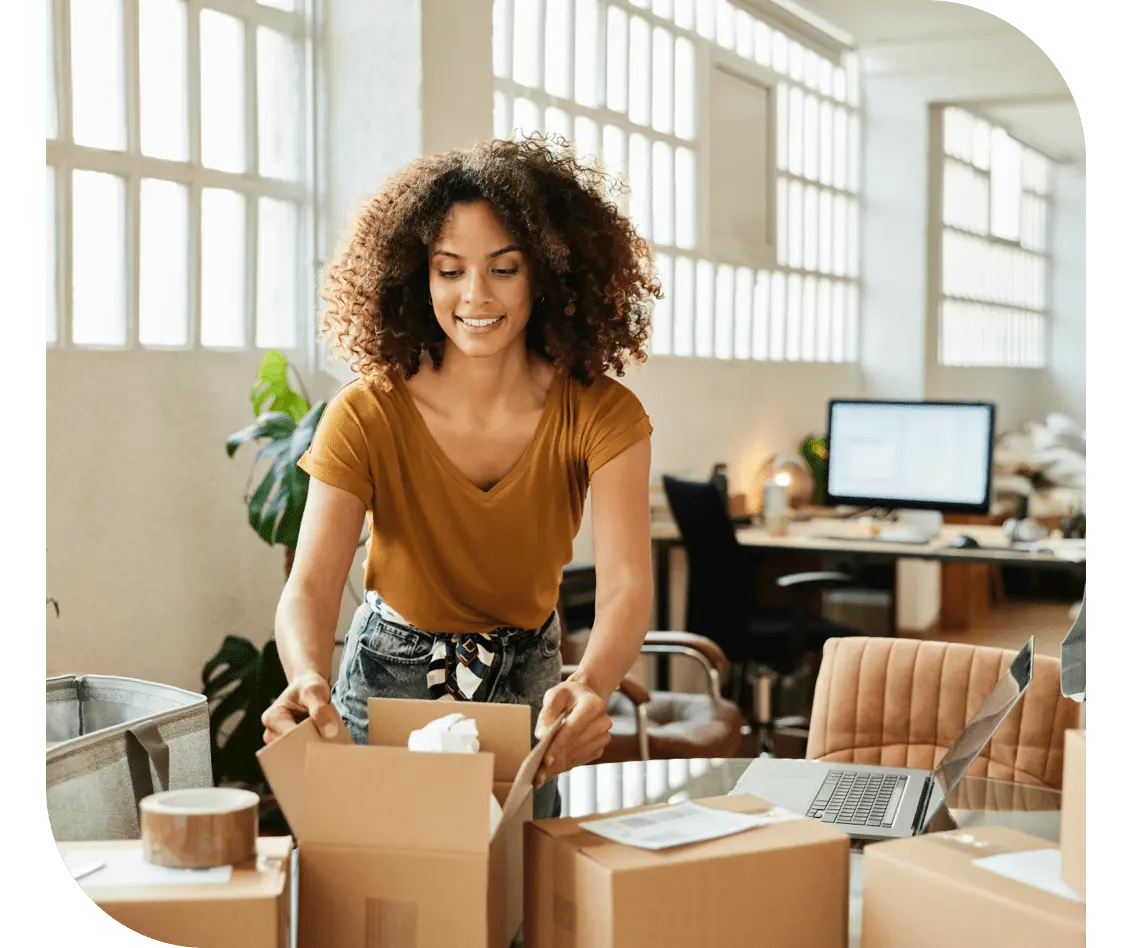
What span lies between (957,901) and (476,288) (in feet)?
2.99

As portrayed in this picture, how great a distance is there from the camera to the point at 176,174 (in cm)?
337

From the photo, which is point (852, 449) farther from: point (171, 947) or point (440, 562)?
point (171, 947)

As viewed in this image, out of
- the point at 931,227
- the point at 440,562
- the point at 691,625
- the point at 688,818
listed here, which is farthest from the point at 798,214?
the point at 688,818

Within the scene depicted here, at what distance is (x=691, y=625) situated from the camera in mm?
4488

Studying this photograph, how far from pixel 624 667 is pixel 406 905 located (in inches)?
25.9

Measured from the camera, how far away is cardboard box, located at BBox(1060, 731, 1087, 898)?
1091 mm

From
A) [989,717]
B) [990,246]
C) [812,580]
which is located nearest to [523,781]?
[989,717]

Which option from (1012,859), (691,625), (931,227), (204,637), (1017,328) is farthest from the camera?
(1017,328)

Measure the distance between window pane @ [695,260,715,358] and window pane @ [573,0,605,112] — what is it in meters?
1.08

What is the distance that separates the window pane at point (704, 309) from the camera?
5.80 m

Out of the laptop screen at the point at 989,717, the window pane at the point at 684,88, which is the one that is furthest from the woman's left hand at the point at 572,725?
the window pane at the point at 684,88

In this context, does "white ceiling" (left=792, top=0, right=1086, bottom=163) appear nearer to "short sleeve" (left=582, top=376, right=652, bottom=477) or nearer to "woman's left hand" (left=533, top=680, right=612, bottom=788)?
"short sleeve" (left=582, top=376, right=652, bottom=477)

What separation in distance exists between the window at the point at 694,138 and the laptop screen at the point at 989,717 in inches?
116

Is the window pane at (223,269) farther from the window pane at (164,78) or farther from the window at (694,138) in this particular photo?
the window at (694,138)
